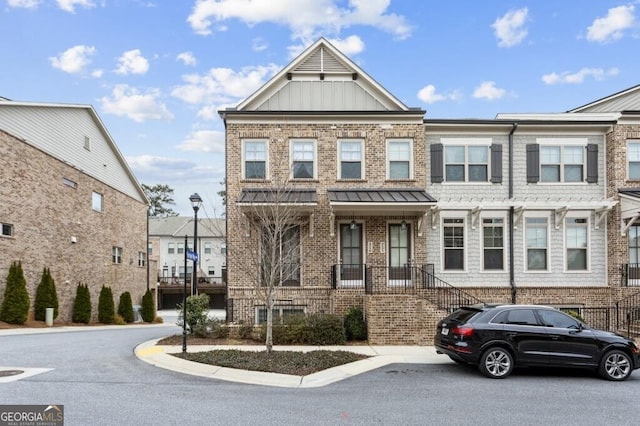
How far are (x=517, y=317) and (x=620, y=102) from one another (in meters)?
13.8

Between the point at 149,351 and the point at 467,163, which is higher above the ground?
the point at 467,163

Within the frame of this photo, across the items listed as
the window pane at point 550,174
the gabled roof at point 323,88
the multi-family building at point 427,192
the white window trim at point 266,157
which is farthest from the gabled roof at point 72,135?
the window pane at point 550,174

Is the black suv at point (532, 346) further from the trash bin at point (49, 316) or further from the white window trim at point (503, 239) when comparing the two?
the trash bin at point (49, 316)

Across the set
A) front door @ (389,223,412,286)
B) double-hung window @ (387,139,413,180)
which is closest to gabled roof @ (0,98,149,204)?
double-hung window @ (387,139,413,180)

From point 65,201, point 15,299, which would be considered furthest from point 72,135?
point 15,299

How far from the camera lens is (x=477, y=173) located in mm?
18391

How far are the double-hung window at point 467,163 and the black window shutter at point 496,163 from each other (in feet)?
0.66

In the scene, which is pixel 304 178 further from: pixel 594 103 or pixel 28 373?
pixel 594 103

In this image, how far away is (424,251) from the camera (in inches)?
696

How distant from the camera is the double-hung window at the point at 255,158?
1766cm

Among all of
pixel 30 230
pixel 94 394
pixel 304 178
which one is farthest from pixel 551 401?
pixel 30 230

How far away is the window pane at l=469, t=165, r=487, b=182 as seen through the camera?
18.4 meters

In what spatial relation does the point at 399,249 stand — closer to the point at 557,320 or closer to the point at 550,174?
the point at 550,174

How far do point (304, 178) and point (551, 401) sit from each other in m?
11.1
